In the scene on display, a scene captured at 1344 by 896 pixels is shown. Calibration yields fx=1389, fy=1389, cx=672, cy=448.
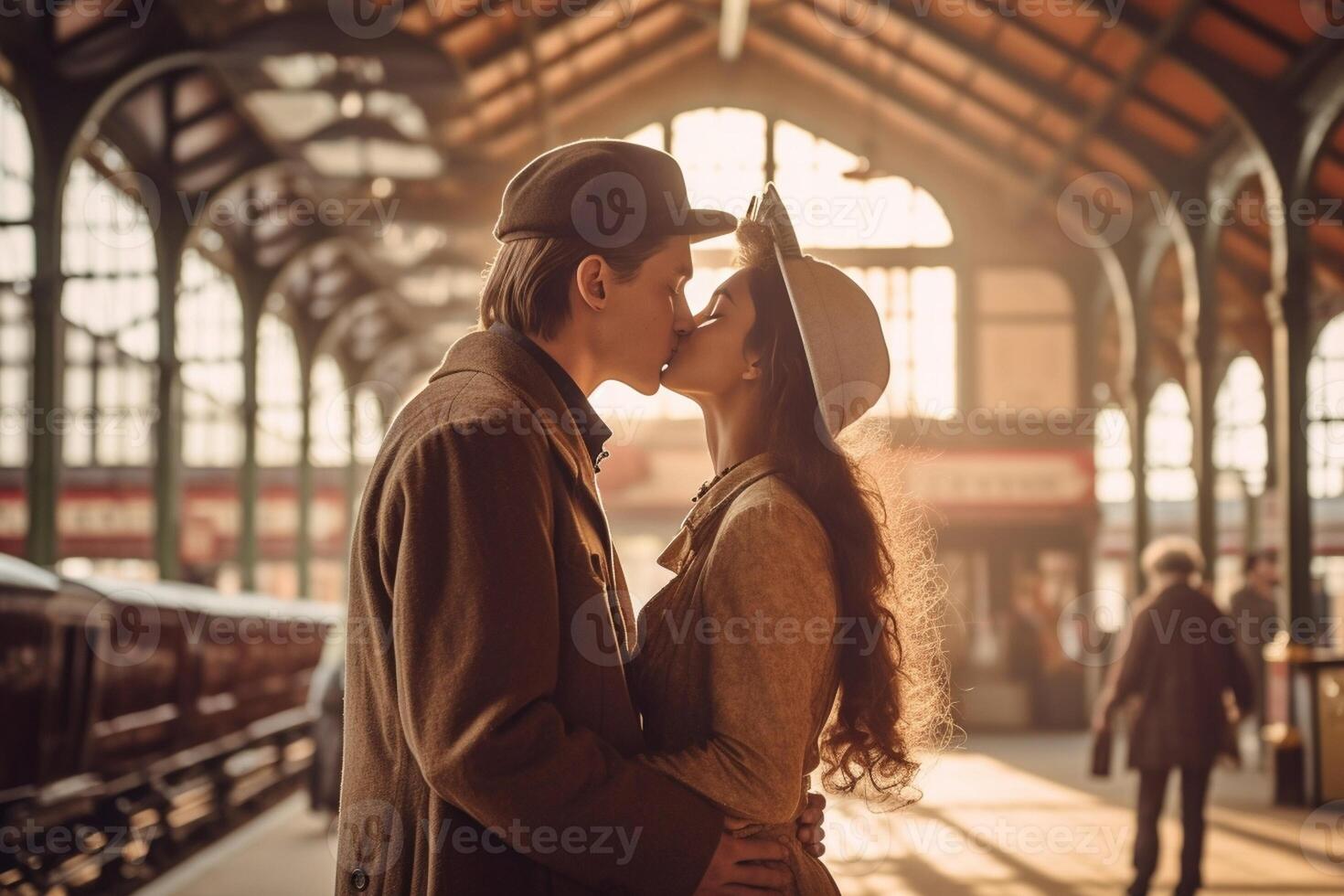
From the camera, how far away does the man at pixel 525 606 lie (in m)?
1.70

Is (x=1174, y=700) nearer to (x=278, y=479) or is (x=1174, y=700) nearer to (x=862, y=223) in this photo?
(x=862, y=223)

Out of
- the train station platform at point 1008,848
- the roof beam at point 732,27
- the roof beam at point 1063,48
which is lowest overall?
the train station platform at point 1008,848

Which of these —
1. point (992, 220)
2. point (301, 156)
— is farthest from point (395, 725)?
point (992, 220)

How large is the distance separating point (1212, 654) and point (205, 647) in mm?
7729

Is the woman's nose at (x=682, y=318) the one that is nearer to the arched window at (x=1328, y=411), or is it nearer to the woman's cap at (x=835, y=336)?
the woman's cap at (x=835, y=336)

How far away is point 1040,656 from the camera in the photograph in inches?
731

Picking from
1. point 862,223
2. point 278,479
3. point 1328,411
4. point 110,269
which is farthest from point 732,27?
point 278,479

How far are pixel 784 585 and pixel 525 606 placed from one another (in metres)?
0.49

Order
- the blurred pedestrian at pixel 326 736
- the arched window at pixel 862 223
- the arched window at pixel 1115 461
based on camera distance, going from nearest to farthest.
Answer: the blurred pedestrian at pixel 326 736, the arched window at pixel 862 223, the arched window at pixel 1115 461

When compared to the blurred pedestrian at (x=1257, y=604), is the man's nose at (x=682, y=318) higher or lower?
higher

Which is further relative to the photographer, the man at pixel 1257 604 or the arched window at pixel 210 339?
the arched window at pixel 210 339

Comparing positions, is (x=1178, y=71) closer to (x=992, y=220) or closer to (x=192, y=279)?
(x=992, y=220)

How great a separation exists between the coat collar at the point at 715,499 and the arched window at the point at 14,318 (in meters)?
9.33

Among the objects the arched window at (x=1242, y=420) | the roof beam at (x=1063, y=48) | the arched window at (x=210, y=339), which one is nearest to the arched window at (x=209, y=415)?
the arched window at (x=210, y=339)
